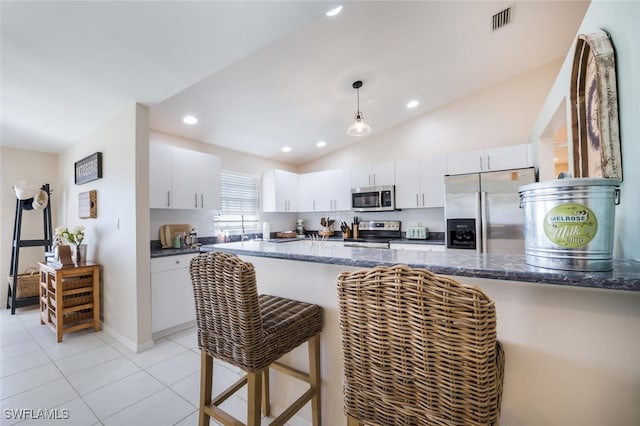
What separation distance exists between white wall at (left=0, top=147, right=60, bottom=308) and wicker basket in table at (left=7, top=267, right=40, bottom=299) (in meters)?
0.34

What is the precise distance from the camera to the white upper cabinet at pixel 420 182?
3793 mm

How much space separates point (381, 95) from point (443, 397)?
3512mm

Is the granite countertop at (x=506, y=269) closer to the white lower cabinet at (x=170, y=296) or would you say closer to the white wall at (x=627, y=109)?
the white wall at (x=627, y=109)

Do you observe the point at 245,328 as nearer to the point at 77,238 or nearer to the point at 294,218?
the point at 77,238

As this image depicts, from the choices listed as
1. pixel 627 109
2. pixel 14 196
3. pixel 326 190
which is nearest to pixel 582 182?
pixel 627 109

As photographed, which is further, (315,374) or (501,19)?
(501,19)

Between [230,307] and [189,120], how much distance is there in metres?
2.98

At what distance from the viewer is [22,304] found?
3711mm

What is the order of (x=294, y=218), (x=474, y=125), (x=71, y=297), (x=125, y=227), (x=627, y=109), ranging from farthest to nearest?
(x=294, y=218), (x=474, y=125), (x=71, y=297), (x=125, y=227), (x=627, y=109)

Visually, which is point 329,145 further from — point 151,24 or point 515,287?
point 515,287

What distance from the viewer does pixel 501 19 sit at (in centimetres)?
260

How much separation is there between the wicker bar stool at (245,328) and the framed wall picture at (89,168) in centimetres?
270

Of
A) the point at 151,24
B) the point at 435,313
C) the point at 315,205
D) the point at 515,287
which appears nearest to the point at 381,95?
the point at 315,205

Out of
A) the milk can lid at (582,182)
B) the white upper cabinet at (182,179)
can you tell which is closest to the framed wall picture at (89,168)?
the white upper cabinet at (182,179)
